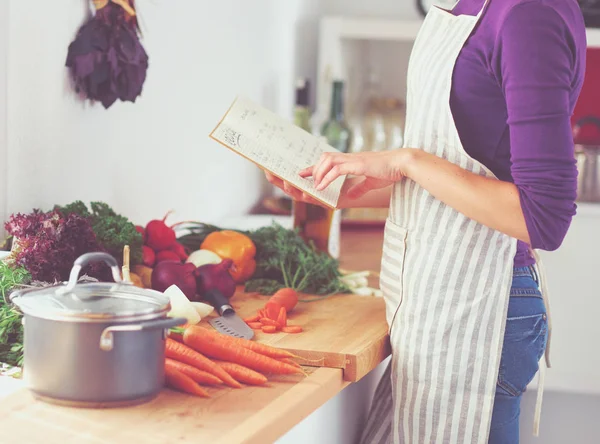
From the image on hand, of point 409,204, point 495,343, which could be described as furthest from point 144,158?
point 495,343

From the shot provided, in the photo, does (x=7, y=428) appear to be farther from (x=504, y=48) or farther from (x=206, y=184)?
(x=206, y=184)

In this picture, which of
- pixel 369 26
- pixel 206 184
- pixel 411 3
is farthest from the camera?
pixel 411 3

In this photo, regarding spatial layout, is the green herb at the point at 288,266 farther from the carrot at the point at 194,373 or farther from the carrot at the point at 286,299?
the carrot at the point at 194,373

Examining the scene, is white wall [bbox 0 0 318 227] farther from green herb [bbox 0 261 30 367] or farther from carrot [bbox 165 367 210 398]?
carrot [bbox 165 367 210 398]

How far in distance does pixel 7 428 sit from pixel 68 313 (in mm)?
151

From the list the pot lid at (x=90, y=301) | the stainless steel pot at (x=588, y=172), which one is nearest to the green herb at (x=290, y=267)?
the pot lid at (x=90, y=301)

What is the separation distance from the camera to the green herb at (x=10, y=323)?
1297 mm

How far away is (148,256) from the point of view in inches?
68.3

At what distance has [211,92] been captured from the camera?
2.55 metres

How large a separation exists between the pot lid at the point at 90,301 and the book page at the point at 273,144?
16.8 inches

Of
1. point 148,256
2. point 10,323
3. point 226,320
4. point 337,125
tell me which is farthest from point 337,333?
point 337,125

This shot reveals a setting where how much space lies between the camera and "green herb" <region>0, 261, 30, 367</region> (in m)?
1.30

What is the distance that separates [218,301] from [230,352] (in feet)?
1.11

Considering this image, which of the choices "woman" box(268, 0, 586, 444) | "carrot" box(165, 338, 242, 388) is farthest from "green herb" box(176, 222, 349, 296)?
"carrot" box(165, 338, 242, 388)
